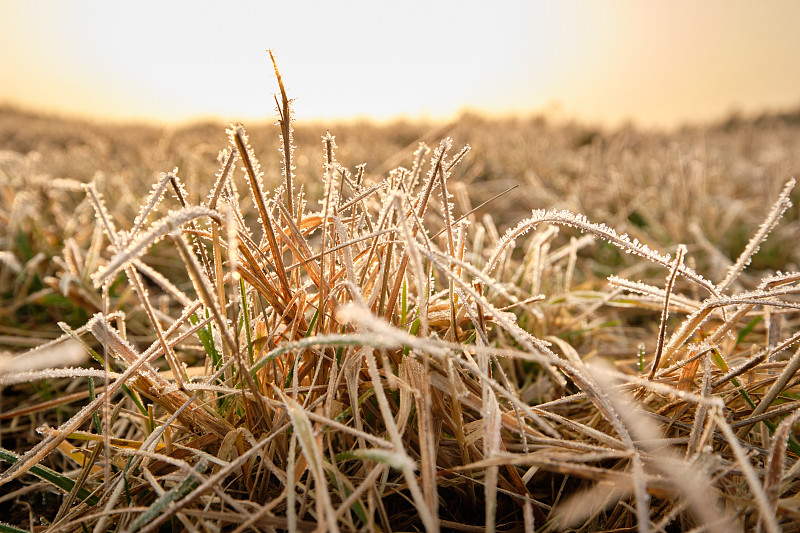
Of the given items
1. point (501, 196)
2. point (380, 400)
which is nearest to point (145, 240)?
point (380, 400)

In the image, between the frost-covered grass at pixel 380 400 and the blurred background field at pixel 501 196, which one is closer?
the frost-covered grass at pixel 380 400

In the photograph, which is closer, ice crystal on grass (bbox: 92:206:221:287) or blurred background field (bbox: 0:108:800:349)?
ice crystal on grass (bbox: 92:206:221:287)

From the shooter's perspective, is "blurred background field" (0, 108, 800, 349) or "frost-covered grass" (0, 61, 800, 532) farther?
"blurred background field" (0, 108, 800, 349)

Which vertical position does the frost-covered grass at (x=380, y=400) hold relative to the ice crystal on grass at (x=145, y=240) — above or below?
below

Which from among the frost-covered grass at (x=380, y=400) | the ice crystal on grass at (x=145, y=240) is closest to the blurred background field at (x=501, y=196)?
the frost-covered grass at (x=380, y=400)

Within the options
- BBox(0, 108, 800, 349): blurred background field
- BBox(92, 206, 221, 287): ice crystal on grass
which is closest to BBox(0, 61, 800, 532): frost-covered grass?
BBox(92, 206, 221, 287): ice crystal on grass

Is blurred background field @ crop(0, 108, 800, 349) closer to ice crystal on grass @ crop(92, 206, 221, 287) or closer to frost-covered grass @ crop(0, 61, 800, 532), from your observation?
frost-covered grass @ crop(0, 61, 800, 532)

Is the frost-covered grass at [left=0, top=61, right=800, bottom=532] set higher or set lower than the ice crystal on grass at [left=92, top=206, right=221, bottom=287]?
lower

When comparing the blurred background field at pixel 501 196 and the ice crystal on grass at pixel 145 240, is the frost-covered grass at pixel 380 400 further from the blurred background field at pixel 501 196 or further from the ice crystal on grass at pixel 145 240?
the blurred background field at pixel 501 196

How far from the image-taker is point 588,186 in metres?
3.27

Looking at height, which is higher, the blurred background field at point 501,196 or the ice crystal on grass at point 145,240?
the ice crystal on grass at point 145,240

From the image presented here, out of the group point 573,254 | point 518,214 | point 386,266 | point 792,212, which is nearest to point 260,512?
point 386,266

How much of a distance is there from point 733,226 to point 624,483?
8.83 ft

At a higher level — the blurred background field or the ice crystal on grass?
the ice crystal on grass
